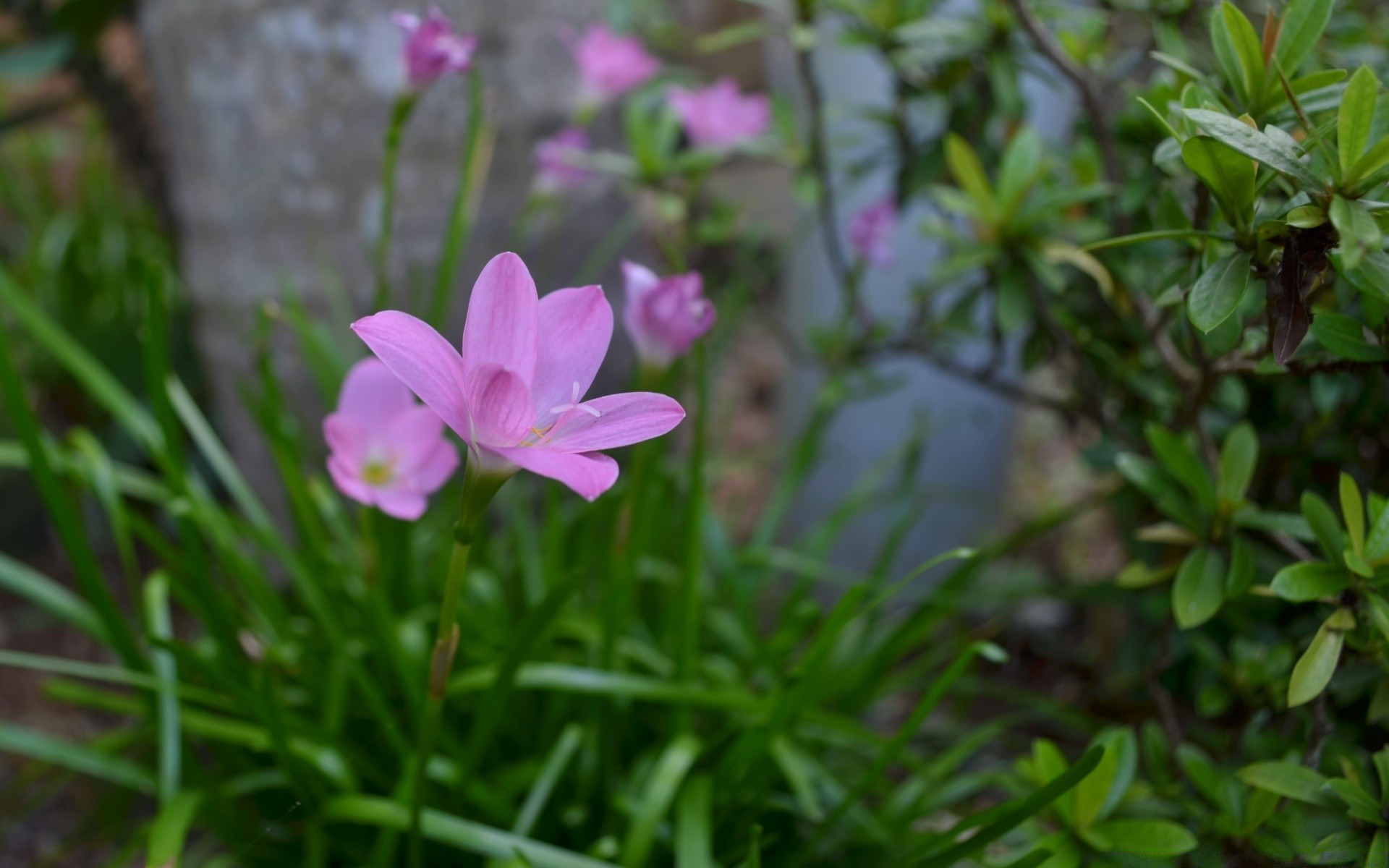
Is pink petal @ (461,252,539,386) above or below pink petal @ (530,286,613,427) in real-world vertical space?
above

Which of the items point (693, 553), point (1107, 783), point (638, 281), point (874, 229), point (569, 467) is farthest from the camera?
point (874, 229)

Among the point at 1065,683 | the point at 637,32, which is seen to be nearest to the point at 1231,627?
the point at 1065,683

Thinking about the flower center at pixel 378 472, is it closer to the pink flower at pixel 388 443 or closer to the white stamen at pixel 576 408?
the pink flower at pixel 388 443

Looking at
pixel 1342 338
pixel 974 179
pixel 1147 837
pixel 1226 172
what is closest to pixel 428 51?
pixel 974 179

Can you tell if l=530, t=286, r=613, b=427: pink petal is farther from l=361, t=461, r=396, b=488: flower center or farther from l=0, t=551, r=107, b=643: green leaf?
l=0, t=551, r=107, b=643: green leaf

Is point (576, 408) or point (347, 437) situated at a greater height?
point (576, 408)

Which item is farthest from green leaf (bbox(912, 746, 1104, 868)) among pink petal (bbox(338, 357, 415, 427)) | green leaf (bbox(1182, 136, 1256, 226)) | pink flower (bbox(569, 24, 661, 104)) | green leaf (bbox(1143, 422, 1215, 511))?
pink flower (bbox(569, 24, 661, 104))

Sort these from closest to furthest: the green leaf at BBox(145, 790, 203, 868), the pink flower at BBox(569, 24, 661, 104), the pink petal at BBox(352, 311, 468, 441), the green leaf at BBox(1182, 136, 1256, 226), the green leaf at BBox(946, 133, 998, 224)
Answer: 1. the pink petal at BBox(352, 311, 468, 441)
2. the green leaf at BBox(1182, 136, 1256, 226)
3. the green leaf at BBox(145, 790, 203, 868)
4. the green leaf at BBox(946, 133, 998, 224)
5. the pink flower at BBox(569, 24, 661, 104)

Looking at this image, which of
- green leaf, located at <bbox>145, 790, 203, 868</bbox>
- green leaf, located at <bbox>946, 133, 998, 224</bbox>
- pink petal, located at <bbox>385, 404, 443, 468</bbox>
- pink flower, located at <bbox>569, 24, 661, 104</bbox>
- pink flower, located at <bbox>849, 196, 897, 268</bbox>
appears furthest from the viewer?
pink flower, located at <bbox>569, 24, 661, 104</bbox>

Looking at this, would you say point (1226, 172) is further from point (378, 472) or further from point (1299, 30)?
point (378, 472)
